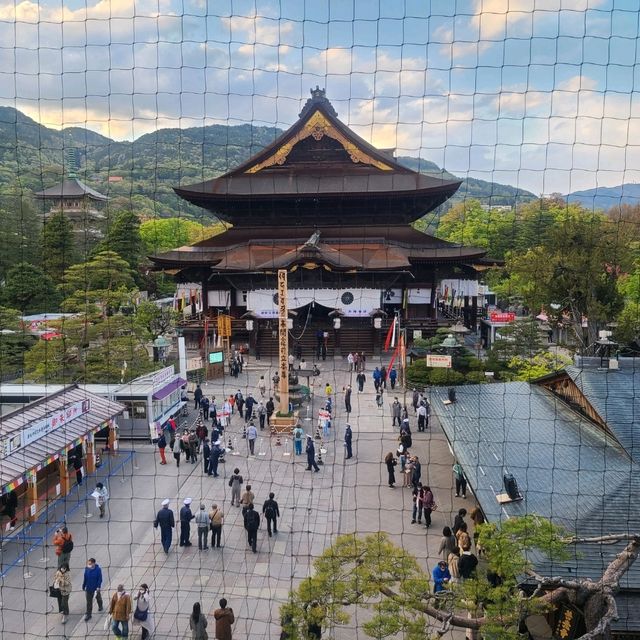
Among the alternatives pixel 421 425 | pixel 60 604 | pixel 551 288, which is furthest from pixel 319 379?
pixel 60 604

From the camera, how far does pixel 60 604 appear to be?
400 cm

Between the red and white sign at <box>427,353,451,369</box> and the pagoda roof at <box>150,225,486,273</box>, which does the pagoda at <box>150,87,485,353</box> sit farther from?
the red and white sign at <box>427,353,451,369</box>

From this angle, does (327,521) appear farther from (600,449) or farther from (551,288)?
(551,288)

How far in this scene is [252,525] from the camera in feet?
15.6

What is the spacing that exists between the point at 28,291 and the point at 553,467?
525 inches

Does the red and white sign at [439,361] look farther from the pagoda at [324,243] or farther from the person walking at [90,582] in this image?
the person walking at [90,582]

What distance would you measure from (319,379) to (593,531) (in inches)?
299

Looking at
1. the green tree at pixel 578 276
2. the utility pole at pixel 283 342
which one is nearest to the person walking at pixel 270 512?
the utility pole at pixel 283 342

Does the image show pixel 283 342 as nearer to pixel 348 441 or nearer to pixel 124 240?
pixel 348 441

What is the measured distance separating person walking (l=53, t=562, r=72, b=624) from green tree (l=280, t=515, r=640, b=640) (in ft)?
6.57

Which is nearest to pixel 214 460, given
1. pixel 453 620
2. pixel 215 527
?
pixel 215 527

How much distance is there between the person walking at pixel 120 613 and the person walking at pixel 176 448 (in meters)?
3.01

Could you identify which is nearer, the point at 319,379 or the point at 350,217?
the point at 319,379

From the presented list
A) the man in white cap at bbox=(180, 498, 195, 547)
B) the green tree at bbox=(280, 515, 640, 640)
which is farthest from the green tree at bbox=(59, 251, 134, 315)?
the green tree at bbox=(280, 515, 640, 640)
